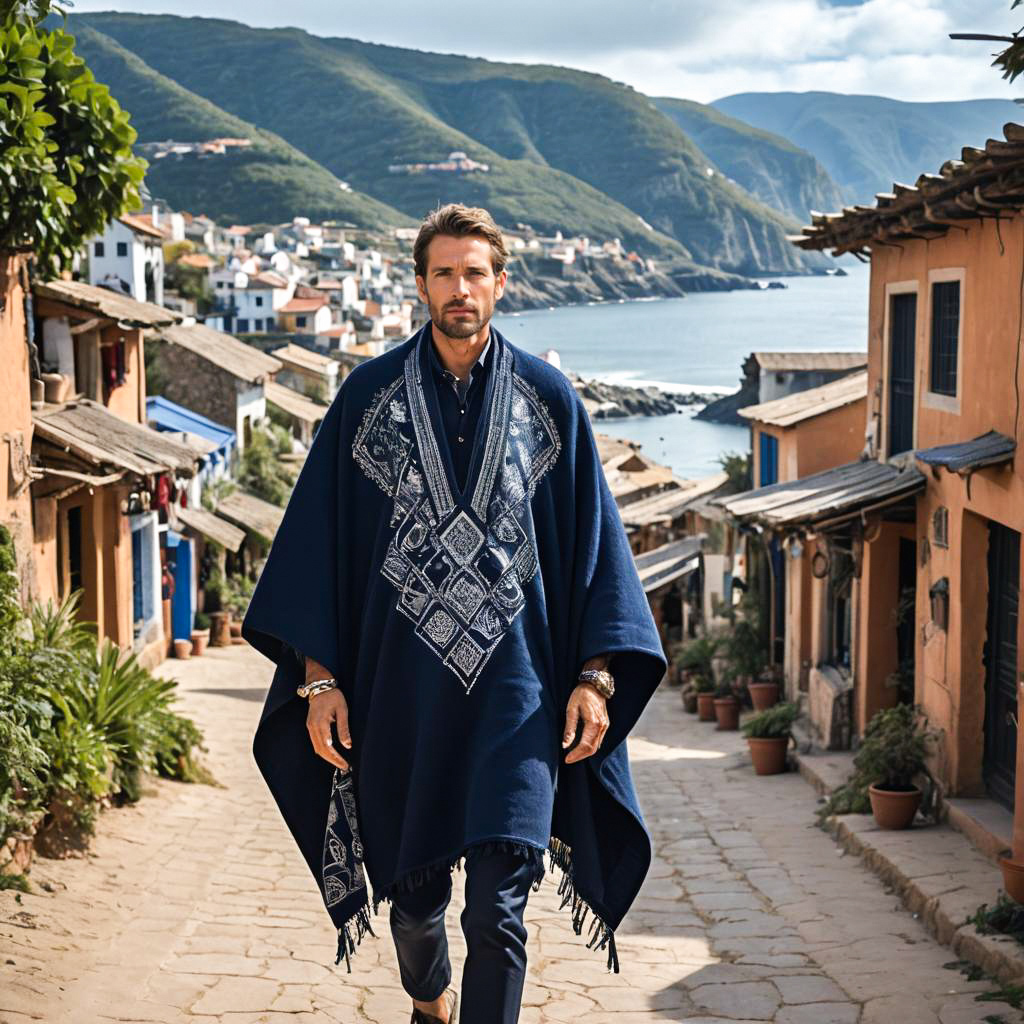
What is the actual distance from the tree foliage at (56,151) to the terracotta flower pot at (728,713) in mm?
8930

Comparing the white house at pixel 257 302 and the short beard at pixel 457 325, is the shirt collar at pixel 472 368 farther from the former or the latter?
the white house at pixel 257 302

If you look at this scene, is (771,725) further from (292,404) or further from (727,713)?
(292,404)

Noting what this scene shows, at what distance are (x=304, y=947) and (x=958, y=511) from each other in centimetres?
577

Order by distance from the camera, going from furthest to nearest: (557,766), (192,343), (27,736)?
(192,343), (27,736), (557,766)

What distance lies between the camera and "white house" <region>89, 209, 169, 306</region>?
3269 cm

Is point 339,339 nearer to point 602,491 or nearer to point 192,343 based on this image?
point 192,343

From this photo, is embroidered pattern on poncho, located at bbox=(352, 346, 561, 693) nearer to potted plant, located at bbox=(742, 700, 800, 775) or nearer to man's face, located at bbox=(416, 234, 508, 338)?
man's face, located at bbox=(416, 234, 508, 338)

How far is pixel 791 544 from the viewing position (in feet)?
49.3

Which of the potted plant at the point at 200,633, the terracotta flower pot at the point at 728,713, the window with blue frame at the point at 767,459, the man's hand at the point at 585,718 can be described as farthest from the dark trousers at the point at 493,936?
the potted plant at the point at 200,633

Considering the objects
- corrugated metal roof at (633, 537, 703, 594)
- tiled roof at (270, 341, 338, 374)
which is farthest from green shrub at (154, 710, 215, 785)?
tiled roof at (270, 341, 338, 374)

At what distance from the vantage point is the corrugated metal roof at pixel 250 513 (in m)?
26.7

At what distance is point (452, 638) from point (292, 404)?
34.7 meters

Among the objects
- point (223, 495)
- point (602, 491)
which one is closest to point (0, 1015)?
point (602, 491)

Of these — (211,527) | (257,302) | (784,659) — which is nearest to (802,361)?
(784,659)
